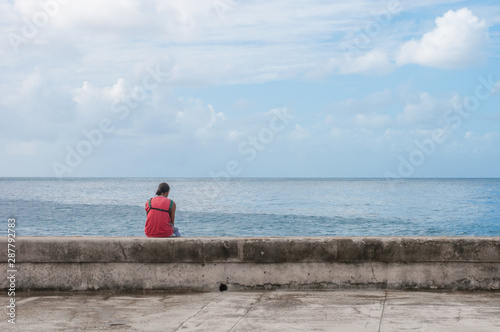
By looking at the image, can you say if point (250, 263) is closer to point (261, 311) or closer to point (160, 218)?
point (261, 311)

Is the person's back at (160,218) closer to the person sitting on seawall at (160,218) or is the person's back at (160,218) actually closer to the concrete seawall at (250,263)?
the person sitting on seawall at (160,218)

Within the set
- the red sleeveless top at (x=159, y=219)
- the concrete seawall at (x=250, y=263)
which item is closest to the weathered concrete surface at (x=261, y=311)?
the concrete seawall at (x=250, y=263)

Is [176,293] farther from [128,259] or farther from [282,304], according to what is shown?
[282,304]

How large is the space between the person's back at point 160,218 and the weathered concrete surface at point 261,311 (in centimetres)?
119

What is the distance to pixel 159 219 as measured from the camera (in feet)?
25.0

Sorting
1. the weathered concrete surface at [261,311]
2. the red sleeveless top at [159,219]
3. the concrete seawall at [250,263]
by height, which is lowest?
the weathered concrete surface at [261,311]

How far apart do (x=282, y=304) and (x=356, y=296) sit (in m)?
0.90

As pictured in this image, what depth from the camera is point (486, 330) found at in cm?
476

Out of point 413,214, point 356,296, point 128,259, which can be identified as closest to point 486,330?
point 356,296

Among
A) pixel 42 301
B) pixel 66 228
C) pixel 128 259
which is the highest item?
pixel 128 259

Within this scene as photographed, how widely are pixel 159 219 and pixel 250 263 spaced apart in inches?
65.0

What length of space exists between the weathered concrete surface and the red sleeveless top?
3.91ft

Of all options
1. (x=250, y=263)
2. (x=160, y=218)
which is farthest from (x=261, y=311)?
(x=160, y=218)

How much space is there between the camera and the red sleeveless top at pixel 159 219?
7566 millimetres
